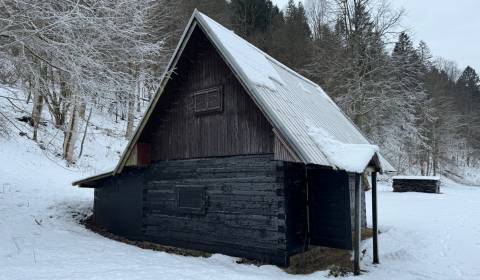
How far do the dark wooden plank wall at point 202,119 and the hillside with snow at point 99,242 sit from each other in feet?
7.41

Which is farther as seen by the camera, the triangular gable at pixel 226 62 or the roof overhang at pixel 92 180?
the roof overhang at pixel 92 180

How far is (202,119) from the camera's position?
10.6 m

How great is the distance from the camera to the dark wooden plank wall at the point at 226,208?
905 centimetres

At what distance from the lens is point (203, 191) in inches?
416

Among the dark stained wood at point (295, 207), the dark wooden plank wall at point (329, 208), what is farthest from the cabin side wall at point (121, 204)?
the dark wooden plank wall at point (329, 208)

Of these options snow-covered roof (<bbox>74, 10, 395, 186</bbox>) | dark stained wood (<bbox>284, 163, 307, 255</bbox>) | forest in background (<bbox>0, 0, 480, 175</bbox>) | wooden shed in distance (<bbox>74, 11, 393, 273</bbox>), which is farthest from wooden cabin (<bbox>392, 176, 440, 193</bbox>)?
dark stained wood (<bbox>284, 163, 307, 255</bbox>)

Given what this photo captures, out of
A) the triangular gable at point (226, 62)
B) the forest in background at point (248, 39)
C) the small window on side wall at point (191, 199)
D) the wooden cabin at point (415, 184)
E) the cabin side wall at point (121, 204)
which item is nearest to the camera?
the forest in background at point (248, 39)

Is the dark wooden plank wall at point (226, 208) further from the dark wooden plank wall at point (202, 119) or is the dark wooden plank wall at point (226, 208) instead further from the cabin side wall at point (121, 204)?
the cabin side wall at point (121, 204)

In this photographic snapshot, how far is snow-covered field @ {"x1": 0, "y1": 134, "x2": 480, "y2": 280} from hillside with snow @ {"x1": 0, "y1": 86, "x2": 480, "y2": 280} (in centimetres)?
2

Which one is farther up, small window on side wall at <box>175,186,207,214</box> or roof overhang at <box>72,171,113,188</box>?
roof overhang at <box>72,171,113,188</box>

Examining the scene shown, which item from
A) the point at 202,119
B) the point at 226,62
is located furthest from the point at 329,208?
the point at 226,62

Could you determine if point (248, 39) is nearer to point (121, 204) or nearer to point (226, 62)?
point (121, 204)

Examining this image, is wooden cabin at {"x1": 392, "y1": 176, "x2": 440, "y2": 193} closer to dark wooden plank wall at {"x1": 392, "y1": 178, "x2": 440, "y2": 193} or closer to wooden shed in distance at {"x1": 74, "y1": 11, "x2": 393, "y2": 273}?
dark wooden plank wall at {"x1": 392, "y1": 178, "x2": 440, "y2": 193}

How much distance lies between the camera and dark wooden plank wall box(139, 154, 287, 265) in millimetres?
9055
